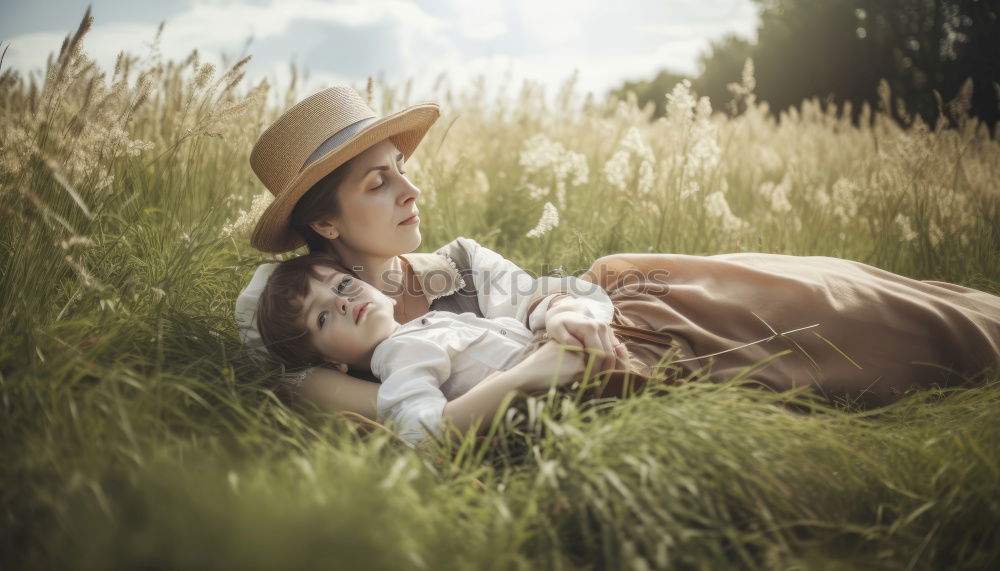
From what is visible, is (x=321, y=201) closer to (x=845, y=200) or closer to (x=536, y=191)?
(x=536, y=191)

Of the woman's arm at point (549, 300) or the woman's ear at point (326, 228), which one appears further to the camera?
Result: the woman's ear at point (326, 228)

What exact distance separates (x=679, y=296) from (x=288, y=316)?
1.24 m

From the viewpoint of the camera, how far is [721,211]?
3391 mm

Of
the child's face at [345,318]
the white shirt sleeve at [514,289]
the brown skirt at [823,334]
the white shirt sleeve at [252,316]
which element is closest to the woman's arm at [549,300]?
the white shirt sleeve at [514,289]

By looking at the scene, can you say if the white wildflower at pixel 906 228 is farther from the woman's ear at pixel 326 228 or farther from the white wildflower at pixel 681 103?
the woman's ear at pixel 326 228

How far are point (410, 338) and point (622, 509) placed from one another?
837mm

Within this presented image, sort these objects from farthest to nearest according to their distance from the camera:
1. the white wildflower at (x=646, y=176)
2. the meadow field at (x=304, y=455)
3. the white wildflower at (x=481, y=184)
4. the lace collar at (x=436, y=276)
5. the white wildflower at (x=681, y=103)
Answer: the white wildflower at (x=481, y=184), the white wildflower at (x=646, y=176), the white wildflower at (x=681, y=103), the lace collar at (x=436, y=276), the meadow field at (x=304, y=455)

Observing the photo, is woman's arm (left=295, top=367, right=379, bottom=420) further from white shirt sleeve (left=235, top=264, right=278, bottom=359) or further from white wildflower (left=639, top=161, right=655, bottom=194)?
white wildflower (left=639, top=161, right=655, bottom=194)

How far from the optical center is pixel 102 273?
233 cm

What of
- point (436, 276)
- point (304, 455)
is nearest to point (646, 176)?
point (436, 276)

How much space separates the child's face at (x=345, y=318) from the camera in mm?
2006

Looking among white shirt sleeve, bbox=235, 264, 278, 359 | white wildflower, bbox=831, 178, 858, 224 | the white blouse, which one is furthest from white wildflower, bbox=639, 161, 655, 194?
white shirt sleeve, bbox=235, 264, 278, 359

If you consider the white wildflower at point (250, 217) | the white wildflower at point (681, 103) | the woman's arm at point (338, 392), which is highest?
the white wildflower at point (681, 103)

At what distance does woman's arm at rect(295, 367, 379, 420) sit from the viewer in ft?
6.31
